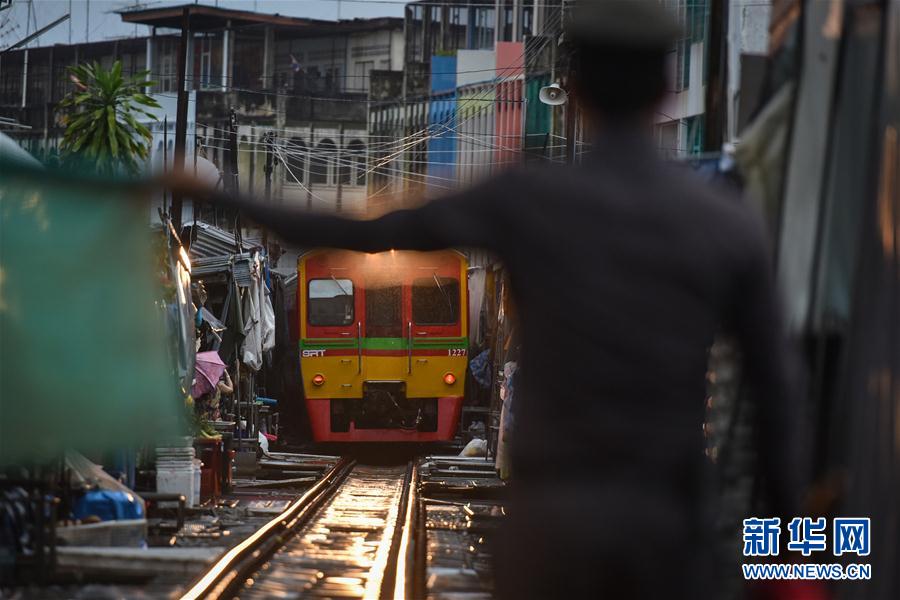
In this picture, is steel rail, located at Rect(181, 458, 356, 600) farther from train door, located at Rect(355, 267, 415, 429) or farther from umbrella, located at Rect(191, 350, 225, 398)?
train door, located at Rect(355, 267, 415, 429)

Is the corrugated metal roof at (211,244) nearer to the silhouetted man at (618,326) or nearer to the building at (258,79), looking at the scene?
the silhouetted man at (618,326)

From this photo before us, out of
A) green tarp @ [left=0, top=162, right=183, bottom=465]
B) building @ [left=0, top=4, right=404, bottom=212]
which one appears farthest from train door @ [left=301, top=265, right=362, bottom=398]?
building @ [left=0, top=4, right=404, bottom=212]

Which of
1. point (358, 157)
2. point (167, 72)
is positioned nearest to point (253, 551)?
point (358, 157)

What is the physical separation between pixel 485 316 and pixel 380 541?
16.6 metres

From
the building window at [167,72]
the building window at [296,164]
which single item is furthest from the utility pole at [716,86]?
the building window at [167,72]

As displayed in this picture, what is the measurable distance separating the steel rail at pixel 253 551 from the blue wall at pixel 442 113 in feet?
111

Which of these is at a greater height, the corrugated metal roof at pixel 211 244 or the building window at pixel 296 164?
the building window at pixel 296 164

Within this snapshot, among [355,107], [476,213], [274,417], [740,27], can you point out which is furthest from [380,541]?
[355,107]

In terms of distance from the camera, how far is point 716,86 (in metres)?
6.91

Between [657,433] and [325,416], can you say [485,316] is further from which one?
[657,433]

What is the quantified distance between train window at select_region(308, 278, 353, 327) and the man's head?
21.4 m

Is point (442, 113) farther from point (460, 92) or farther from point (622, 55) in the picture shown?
point (622, 55)

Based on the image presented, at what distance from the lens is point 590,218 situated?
273cm

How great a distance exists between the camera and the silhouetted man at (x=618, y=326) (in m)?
2.63
